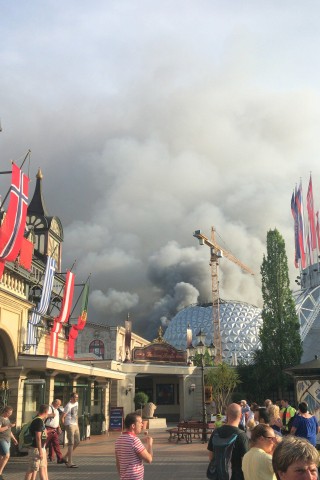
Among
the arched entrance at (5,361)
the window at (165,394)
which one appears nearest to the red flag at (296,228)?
the window at (165,394)

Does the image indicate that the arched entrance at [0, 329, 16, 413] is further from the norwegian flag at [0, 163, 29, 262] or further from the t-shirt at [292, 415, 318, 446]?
the t-shirt at [292, 415, 318, 446]

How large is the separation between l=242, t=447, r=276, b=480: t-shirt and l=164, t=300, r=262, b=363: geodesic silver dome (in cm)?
6765

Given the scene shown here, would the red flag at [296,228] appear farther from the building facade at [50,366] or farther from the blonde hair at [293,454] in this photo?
the blonde hair at [293,454]

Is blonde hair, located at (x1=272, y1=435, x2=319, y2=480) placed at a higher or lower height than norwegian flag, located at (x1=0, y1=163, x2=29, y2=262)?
lower

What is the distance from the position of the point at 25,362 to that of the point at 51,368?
119cm

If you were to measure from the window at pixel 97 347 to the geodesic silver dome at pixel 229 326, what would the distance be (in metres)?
21.9

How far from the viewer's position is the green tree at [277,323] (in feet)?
154

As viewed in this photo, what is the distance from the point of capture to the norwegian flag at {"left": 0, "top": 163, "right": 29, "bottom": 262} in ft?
59.6

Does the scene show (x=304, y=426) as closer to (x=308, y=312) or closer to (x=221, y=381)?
(x=221, y=381)

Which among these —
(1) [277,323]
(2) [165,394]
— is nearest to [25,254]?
(1) [277,323]

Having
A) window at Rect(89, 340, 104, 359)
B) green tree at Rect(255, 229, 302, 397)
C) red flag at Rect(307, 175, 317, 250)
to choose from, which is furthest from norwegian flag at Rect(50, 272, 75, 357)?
red flag at Rect(307, 175, 317, 250)

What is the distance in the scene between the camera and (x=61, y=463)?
50.9ft

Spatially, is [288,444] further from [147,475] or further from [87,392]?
[87,392]

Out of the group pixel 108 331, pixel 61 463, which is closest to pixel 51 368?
pixel 61 463
